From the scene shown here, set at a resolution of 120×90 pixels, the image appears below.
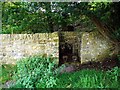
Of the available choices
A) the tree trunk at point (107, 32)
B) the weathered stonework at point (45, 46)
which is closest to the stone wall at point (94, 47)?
the weathered stonework at point (45, 46)

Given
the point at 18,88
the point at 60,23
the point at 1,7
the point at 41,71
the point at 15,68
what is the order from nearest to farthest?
the point at 18,88
the point at 41,71
the point at 15,68
the point at 1,7
the point at 60,23

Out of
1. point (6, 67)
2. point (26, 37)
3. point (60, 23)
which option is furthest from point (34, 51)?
point (60, 23)

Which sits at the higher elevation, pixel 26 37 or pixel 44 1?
pixel 44 1

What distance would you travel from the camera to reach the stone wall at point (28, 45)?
7461 mm

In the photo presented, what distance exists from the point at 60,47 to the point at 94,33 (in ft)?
3.84

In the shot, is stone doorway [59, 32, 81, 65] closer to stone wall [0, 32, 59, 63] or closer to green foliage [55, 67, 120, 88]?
stone wall [0, 32, 59, 63]

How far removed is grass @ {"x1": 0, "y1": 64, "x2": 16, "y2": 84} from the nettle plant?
0.29 metres

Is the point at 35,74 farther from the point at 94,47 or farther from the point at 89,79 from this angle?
the point at 94,47

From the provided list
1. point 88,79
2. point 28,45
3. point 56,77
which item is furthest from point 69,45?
point 88,79

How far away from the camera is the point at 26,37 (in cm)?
752

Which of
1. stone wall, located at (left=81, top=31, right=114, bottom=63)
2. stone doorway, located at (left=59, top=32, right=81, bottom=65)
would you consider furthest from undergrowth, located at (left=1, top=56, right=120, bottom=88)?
stone doorway, located at (left=59, top=32, right=81, bottom=65)

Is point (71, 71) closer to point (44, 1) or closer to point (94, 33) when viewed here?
point (94, 33)

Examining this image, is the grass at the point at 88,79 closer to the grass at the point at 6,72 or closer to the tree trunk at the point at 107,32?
the grass at the point at 6,72

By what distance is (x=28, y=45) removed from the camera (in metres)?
7.51
